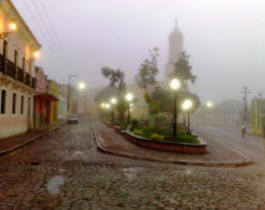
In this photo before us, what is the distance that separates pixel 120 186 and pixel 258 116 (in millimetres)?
31389

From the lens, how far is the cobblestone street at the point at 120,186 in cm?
533

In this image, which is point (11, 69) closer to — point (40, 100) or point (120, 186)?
point (40, 100)

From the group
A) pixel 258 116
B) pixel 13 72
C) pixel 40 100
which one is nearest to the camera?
pixel 13 72

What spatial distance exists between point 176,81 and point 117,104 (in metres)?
23.1

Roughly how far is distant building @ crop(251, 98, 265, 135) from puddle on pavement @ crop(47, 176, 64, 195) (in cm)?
2951

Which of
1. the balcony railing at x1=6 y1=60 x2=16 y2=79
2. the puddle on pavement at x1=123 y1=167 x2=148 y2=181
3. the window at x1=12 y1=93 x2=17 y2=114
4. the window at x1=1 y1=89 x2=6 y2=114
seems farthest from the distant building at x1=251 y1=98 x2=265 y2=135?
the window at x1=1 y1=89 x2=6 y2=114

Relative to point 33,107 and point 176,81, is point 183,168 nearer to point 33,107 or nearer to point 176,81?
point 176,81

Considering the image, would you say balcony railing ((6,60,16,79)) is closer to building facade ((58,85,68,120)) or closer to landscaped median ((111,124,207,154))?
landscaped median ((111,124,207,154))

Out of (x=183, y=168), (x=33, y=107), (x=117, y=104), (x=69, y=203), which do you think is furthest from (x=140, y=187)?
(x=117, y=104)

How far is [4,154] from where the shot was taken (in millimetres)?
11086

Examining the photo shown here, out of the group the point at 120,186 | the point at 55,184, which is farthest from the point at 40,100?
the point at 120,186

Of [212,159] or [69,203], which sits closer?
[69,203]

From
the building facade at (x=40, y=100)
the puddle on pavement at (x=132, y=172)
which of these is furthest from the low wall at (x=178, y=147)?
the building facade at (x=40, y=100)

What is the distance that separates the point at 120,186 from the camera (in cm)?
656
